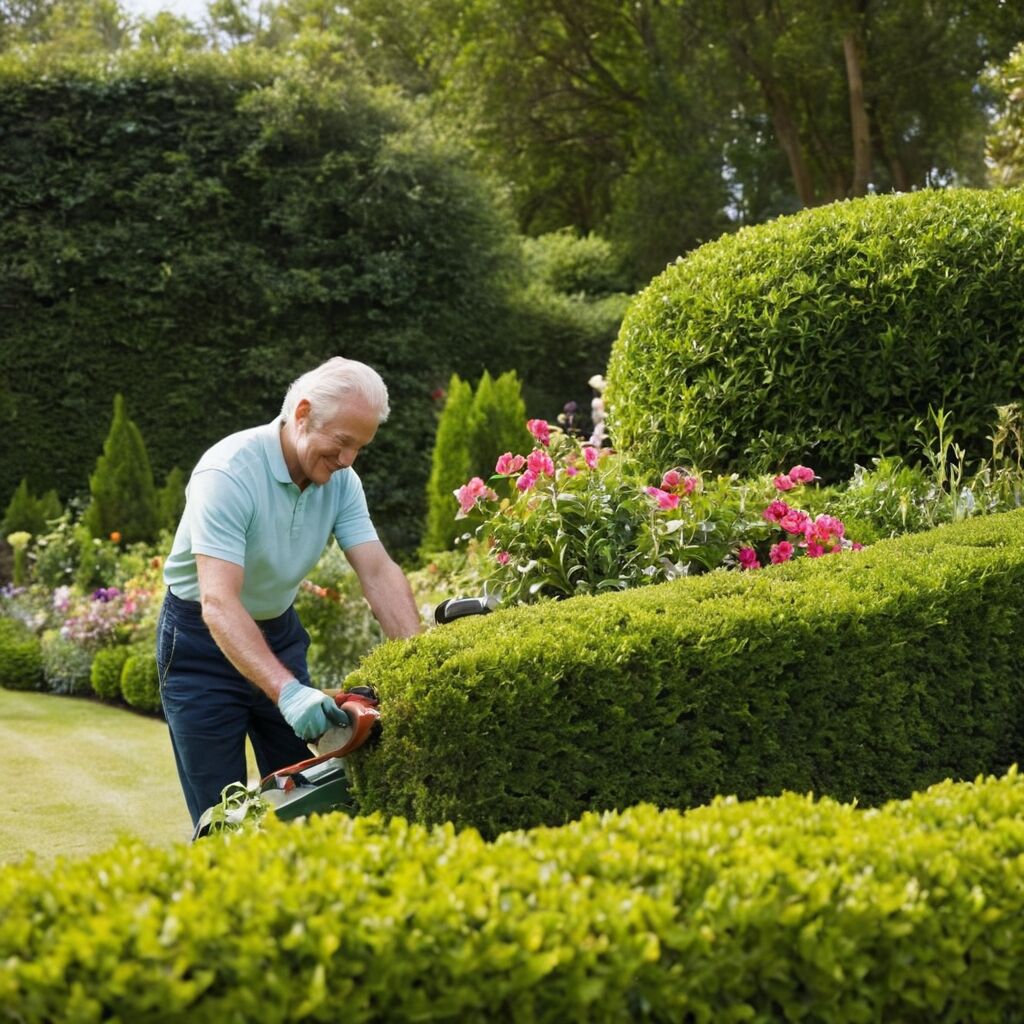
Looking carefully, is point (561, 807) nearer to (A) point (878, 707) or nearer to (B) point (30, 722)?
(A) point (878, 707)

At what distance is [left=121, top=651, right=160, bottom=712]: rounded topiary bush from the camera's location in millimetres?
8234

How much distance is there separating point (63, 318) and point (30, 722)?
Result: 656 centimetres

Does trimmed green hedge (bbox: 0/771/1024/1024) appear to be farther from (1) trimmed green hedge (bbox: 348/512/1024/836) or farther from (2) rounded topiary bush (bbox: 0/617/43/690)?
(2) rounded topiary bush (bbox: 0/617/43/690)

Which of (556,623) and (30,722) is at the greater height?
(556,623)

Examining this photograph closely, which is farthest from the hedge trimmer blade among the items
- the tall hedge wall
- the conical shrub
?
the tall hedge wall

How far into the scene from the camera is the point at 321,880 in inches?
75.6

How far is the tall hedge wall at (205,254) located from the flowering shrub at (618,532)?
8.55 m

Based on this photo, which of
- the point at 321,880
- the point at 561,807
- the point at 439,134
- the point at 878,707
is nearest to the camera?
the point at 321,880

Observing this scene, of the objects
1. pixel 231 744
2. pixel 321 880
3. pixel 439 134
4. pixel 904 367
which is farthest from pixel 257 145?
pixel 321 880

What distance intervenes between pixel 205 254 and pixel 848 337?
9.34 meters

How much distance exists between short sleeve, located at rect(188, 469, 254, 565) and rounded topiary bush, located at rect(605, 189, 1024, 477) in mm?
3256

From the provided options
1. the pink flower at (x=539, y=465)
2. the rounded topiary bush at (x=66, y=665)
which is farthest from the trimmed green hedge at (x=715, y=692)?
the rounded topiary bush at (x=66, y=665)

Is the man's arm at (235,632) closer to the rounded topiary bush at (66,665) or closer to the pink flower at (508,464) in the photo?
the pink flower at (508,464)

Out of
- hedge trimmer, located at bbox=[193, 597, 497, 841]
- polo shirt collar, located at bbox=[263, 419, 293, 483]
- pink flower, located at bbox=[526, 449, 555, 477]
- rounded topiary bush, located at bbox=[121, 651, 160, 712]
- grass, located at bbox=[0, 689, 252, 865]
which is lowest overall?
grass, located at bbox=[0, 689, 252, 865]
